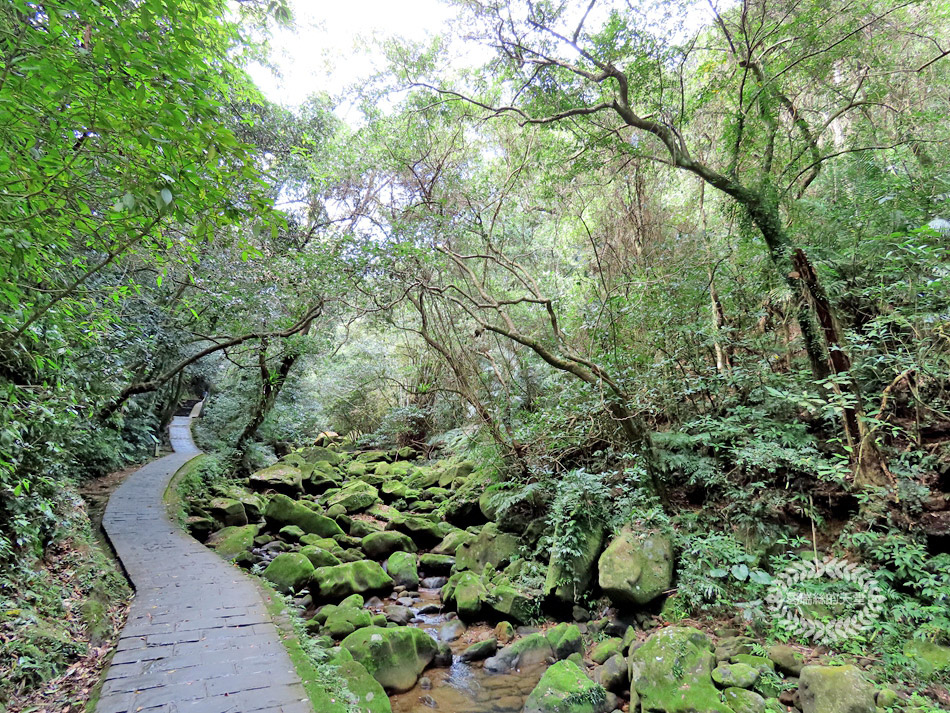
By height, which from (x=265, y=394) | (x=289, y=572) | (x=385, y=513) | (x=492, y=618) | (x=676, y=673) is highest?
(x=265, y=394)

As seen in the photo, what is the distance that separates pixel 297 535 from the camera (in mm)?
8008

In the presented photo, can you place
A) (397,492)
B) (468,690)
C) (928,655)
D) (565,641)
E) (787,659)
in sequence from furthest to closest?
(397,492), (565,641), (468,690), (787,659), (928,655)

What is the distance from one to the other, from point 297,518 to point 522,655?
4970mm

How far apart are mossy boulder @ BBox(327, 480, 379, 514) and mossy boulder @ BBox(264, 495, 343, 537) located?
135 centimetres

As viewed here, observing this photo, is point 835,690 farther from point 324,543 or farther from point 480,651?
point 324,543

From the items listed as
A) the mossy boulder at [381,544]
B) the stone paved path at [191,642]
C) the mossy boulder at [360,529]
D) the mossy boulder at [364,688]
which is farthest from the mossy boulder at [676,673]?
the mossy boulder at [360,529]

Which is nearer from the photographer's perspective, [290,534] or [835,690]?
[835,690]

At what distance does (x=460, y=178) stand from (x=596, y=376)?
551cm

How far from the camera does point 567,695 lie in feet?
13.7

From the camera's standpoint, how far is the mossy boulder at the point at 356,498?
9.79 m

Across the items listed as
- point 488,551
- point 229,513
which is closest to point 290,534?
point 229,513

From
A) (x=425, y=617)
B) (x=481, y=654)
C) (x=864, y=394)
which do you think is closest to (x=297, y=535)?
(x=425, y=617)

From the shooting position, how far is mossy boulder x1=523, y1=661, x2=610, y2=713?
4129 mm

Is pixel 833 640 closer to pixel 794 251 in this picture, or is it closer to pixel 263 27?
pixel 794 251
